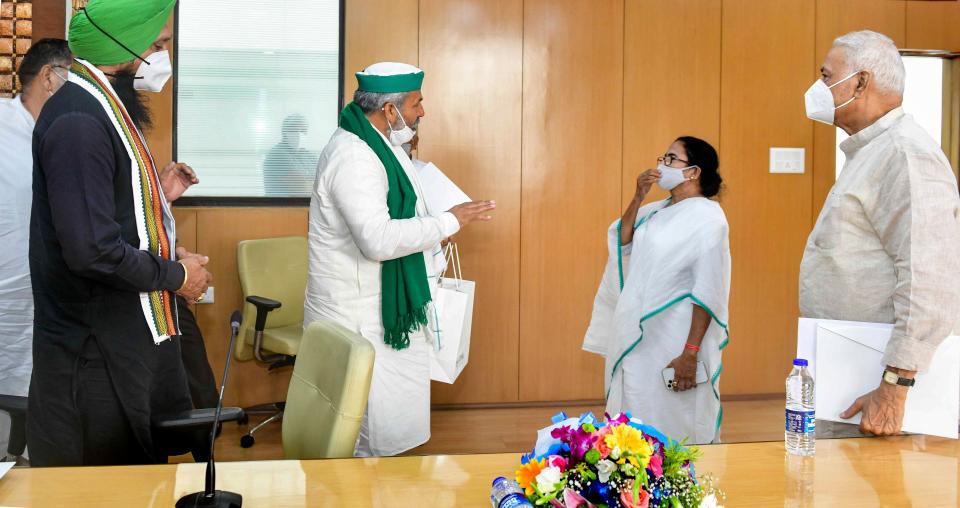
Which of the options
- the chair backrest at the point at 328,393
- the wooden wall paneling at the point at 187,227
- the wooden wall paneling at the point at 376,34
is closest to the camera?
the chair backrest at the point at 328,393

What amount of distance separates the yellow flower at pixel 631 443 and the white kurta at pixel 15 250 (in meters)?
2.48

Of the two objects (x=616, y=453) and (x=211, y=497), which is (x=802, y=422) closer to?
(x=616, y=453)

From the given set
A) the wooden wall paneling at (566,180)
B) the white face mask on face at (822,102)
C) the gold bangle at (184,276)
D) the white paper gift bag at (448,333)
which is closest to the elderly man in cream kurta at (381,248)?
the white paper gift bag at (448,333)

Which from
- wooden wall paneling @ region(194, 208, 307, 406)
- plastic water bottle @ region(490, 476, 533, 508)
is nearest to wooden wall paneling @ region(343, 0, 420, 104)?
wooden wall paneling @ region(194, 208, 307, 406)

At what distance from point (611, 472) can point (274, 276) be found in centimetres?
327

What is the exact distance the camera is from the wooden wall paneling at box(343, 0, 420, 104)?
14.4ft

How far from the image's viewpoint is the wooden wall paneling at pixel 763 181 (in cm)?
485

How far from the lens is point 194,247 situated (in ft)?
14.1

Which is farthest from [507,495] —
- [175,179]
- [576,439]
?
[175,179]

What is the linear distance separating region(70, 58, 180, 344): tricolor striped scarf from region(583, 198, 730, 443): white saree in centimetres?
172

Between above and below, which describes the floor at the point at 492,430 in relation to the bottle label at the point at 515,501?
below

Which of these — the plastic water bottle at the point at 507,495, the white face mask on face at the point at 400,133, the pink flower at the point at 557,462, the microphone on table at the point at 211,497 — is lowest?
the microphone on table at the point at 211,497

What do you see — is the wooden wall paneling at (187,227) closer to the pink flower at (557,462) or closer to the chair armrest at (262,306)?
the chair armrest at (262,306)

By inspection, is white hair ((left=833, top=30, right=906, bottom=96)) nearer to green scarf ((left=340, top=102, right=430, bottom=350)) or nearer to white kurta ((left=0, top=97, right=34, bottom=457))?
green scarf ((left=340, top=102, right=430, bottom=350))
